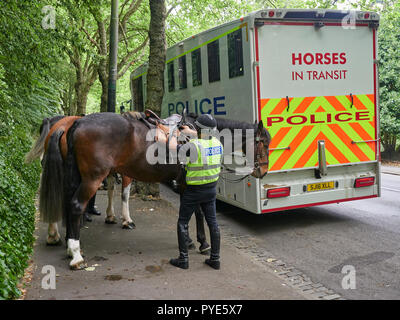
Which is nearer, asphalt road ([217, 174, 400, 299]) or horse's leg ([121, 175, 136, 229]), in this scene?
asphalt road ([217, 174, 400, 299])

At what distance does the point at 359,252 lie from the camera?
5.98 meters

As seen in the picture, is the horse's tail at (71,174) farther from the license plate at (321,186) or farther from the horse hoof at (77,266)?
the license plate at (321,186)

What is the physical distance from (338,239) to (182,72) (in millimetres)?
5458

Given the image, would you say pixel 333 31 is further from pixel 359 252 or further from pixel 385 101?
pixel 385 101

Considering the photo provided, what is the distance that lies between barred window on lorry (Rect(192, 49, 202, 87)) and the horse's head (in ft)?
9.75

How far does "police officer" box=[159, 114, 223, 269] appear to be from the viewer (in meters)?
5.18

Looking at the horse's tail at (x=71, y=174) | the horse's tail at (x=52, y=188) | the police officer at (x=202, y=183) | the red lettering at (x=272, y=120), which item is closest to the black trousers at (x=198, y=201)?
the police officer at (x=202, y=183)

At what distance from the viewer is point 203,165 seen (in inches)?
204

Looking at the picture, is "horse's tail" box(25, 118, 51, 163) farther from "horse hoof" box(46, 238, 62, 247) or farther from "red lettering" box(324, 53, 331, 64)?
"red lettering" box(324, 53, 331, 64)

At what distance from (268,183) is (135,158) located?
252 centimetres

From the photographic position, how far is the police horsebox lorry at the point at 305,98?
692 centimetres

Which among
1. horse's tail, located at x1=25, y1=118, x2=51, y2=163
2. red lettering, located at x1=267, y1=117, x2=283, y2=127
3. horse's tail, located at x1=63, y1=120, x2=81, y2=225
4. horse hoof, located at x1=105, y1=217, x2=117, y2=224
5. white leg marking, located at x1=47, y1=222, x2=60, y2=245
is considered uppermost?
red lettering, located at x1=267, y1=117, x2=283, y2=127

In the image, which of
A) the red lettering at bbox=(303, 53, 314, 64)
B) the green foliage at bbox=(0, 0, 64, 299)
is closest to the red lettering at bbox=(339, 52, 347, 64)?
the red lettering at bbox=(303, 53, 314, 64)

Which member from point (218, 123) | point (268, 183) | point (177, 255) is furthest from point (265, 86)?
point (177, 255)
